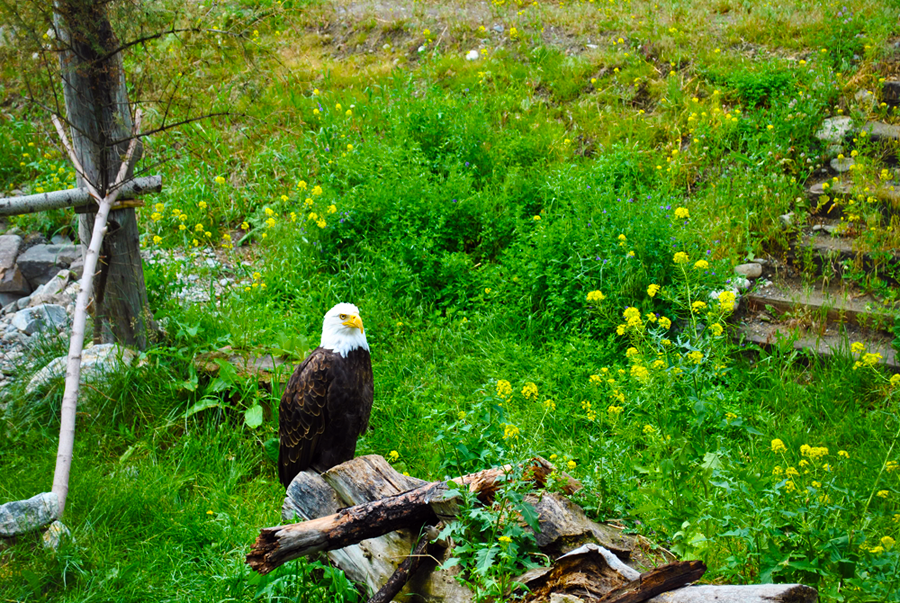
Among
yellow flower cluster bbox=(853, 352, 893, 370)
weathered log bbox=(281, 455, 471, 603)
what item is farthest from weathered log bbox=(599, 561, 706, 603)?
yellow flower cluster bbox=(853, 352, 893, 370)

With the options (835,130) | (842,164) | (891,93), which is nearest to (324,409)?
(842,164)

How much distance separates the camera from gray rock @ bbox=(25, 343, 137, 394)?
4.55 m

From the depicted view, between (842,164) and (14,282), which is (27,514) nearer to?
(14,282)

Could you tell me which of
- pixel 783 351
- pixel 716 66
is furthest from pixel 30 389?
pixel 716 66

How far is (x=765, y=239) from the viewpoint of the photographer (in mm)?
5660

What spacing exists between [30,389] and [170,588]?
2.16 m

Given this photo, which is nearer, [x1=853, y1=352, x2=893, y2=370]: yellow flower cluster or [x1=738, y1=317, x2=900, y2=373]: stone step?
[x1=853, y1=352, x2=893, y2=370]: yellow flower cluster

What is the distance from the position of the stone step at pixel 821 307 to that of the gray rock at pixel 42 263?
20.1ft

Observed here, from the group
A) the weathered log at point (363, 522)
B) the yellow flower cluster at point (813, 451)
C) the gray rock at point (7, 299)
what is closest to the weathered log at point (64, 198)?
the gray rock at point (7, 299)

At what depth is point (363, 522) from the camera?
273cm

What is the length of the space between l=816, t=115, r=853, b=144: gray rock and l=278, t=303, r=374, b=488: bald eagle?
197 inches

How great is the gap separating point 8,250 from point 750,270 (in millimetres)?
6793

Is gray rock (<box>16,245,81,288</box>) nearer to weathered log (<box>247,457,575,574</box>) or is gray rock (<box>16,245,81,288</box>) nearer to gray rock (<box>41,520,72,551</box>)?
gray rock (<box>41,520,72,551</box>)

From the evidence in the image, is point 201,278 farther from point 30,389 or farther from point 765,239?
point 765,239
